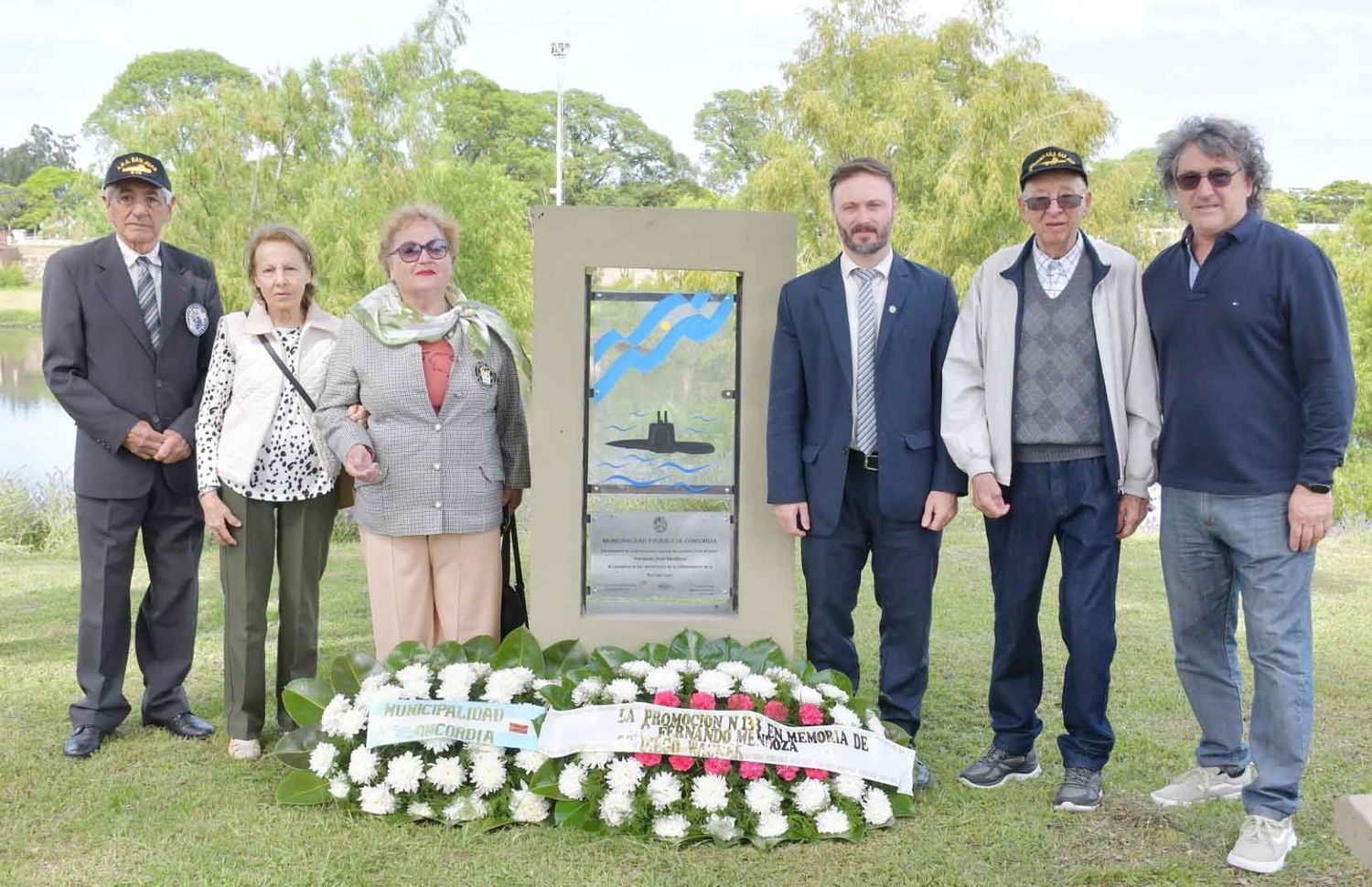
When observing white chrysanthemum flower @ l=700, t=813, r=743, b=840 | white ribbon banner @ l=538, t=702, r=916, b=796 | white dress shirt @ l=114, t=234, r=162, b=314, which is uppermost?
white dress shirt @ l=114, t=234, r=162, b=314

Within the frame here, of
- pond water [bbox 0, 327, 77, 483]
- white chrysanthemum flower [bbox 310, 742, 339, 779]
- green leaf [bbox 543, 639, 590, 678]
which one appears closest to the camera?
white chrysanthemum flower [bbox 310, 742, 339, 779]

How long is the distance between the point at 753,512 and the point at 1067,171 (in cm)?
146

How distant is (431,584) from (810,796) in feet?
4.76

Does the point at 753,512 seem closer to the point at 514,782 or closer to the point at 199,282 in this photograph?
the point at 514,782

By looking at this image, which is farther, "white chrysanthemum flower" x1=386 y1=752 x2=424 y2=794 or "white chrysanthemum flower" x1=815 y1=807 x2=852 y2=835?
"white chrysanthemum flower" x1=386 y1=752 x2=424 y2=794

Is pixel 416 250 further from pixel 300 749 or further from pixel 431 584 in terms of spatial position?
pixel 300 749

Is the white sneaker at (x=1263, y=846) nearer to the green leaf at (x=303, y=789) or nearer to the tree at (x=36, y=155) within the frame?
the green leaf at (x=303, y=789)

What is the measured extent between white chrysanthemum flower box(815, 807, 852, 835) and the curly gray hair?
6.65 ft

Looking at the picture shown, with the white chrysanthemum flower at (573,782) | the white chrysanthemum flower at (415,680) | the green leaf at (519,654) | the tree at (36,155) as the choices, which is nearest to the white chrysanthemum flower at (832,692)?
the white chrysanthemum flower at (573,782)

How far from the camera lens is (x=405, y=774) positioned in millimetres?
3572

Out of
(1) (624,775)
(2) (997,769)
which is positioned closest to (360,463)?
(1) (624,775)

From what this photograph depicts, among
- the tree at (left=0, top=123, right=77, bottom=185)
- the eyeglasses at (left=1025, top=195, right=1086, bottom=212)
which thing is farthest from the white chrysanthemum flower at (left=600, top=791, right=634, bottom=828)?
the tree at (left=0, top=123, right=77, bottom=185)

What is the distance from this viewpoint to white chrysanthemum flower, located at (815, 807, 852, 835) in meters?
3.46

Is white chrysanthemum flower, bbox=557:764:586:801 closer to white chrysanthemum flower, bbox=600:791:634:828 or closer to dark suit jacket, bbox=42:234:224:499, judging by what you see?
white chrysanthemum flower, bbox=600:791:634:828
